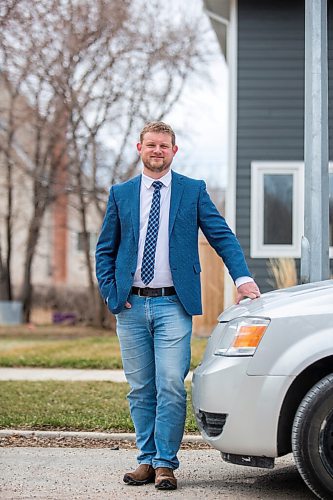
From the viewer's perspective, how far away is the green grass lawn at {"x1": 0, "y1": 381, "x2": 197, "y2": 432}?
8.45 m

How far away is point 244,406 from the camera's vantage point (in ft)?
18.7

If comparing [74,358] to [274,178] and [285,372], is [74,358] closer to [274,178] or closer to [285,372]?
[274,178]

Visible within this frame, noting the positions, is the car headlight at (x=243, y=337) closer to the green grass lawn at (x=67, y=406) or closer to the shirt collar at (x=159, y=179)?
the shirt collar at (x=159, y=179)

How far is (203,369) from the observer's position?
6000 mm

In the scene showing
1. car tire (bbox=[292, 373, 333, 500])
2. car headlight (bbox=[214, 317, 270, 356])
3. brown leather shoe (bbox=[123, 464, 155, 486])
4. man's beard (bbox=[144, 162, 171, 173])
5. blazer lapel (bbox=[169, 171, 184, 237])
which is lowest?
brown leather shoe (bbox=[123, 464, 155, 486])

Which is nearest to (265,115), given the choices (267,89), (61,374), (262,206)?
(267,89)

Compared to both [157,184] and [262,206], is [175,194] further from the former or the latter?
[262,206]

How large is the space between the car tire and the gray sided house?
10600mm

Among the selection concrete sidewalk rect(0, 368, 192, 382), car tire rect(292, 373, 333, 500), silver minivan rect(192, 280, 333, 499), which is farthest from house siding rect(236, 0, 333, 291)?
car tire rect(292, 373, 333, 500)

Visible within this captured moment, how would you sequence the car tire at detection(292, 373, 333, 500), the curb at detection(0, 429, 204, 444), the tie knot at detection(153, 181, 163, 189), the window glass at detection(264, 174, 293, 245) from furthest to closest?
the window glass at detection(264, 174, 293, 245)
the curb at detection(0, 429, 204, 444)
the tie knot at detection(153, 181, 163, 189)
the car tire at detection(292, 373, 333, 500)

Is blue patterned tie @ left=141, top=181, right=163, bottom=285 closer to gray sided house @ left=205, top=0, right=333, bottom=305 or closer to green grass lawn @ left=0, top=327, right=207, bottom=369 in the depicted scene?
green grass lawn @ left=0, top=327, right=207, bottom=369

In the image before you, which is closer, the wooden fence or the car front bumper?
the car front bumper

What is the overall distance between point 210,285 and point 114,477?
1064cm

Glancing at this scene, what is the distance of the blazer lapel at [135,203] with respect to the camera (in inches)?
248
